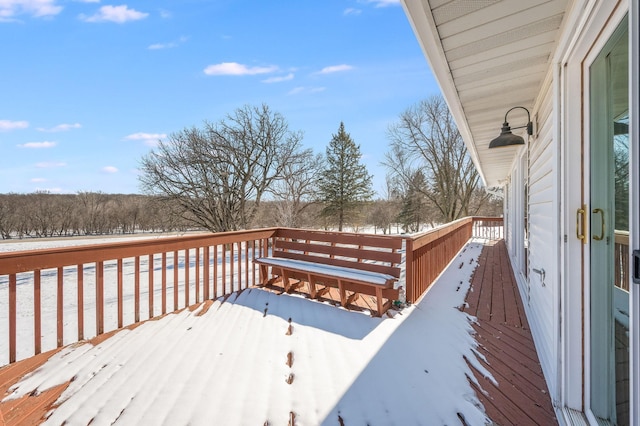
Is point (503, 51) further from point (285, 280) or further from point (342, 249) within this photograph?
point (285, 280)

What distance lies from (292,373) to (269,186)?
42.4 ft

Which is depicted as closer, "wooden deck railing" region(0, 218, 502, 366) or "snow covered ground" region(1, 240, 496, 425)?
"snow covered ground" region(1, 240, 496, 425)

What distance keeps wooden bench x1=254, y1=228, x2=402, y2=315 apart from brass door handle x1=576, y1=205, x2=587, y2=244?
1.66 metres

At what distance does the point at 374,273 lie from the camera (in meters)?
3.11

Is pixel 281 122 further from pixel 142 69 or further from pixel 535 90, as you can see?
pixel 535 90

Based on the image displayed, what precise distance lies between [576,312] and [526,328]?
1.49m

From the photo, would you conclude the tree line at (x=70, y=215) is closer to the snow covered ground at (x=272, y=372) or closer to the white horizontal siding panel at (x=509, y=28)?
the snow covered ground at (x=272, y=372)

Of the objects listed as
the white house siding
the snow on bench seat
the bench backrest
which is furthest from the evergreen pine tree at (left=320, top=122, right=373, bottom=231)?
the white house siding

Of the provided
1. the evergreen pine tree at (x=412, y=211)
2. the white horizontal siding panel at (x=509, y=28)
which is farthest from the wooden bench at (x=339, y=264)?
the evergreen pine tree at (x=412, y=211)

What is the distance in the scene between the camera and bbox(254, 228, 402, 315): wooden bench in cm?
304

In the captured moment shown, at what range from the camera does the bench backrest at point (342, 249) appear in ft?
10.3

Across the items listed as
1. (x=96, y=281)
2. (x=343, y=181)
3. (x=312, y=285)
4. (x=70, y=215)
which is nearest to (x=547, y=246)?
(x=312, y=285)

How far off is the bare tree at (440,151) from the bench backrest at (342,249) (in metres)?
15.3

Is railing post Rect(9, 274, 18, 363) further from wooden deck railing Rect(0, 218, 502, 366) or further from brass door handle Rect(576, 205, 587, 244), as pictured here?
brass door handle Rect(576, 205, 587, 244)
